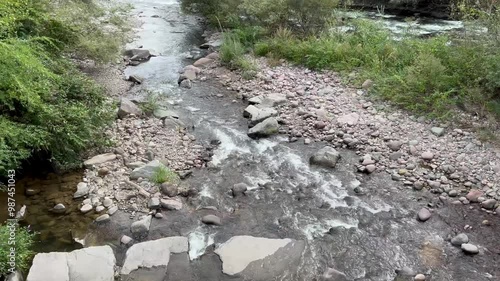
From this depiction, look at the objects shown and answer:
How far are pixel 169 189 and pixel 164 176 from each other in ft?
0.93

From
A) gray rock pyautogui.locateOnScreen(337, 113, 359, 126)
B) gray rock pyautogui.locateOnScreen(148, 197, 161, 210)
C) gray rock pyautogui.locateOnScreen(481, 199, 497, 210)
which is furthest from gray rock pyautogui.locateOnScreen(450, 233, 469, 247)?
gray rock pyautogui.locateOnScreen(148, 197, 161, 210)

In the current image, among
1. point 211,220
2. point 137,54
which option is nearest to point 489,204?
point 211,220

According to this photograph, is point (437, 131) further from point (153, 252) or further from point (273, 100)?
point (153, 252)

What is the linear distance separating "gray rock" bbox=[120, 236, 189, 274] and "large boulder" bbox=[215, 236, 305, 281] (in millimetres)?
504

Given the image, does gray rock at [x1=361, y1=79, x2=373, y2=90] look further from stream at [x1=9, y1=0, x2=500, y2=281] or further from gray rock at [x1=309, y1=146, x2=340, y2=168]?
gray rock at [x1=309, y1=146, x2=340, y2=168]

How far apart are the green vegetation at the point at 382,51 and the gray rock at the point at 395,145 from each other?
1040 mm

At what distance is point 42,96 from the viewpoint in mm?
6613

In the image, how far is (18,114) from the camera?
21.0ft

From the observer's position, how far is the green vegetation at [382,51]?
8.02 metres

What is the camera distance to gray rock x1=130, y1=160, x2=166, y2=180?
6.80 meters

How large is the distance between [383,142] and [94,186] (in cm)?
486

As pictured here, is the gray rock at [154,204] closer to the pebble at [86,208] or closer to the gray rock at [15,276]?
the pebble at [86,208]

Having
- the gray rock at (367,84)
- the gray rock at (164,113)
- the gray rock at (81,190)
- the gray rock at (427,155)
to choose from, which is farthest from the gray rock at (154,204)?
the gray rock at (367,84)

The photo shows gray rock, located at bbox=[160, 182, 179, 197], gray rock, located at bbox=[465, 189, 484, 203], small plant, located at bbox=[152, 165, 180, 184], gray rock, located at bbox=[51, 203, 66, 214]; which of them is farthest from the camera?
small plant, located at bbox=[152, 165, 180, 184]
